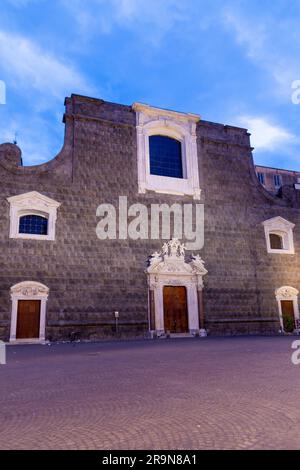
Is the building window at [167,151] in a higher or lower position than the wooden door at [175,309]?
higher

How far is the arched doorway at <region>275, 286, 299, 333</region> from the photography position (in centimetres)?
2134

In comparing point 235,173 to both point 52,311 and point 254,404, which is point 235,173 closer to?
point 52,311

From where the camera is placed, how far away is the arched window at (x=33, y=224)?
18.1 meters

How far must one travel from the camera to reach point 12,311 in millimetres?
16500

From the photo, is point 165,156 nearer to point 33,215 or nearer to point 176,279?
point 176,279

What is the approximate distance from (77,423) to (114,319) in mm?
14697

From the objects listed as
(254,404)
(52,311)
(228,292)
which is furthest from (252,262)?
(254,404)

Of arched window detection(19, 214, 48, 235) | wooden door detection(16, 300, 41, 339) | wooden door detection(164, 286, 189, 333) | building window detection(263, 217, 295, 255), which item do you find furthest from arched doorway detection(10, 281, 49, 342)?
building window detection(263, 217, 295, 255)

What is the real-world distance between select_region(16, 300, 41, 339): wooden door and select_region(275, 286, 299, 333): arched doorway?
45.2 ft

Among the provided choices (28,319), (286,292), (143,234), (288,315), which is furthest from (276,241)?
(28,319)

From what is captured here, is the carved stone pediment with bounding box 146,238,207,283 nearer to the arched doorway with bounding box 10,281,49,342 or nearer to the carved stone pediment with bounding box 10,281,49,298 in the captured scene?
the carved stone pediment with bounding box 10,281,49,298

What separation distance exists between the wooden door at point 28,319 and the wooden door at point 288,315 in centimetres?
1387

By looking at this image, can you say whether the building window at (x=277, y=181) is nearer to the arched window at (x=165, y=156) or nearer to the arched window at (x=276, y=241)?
the arched window at (x=276, y=241)

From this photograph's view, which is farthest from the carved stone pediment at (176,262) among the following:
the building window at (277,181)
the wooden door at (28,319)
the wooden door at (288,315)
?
the building window at (277,181)
